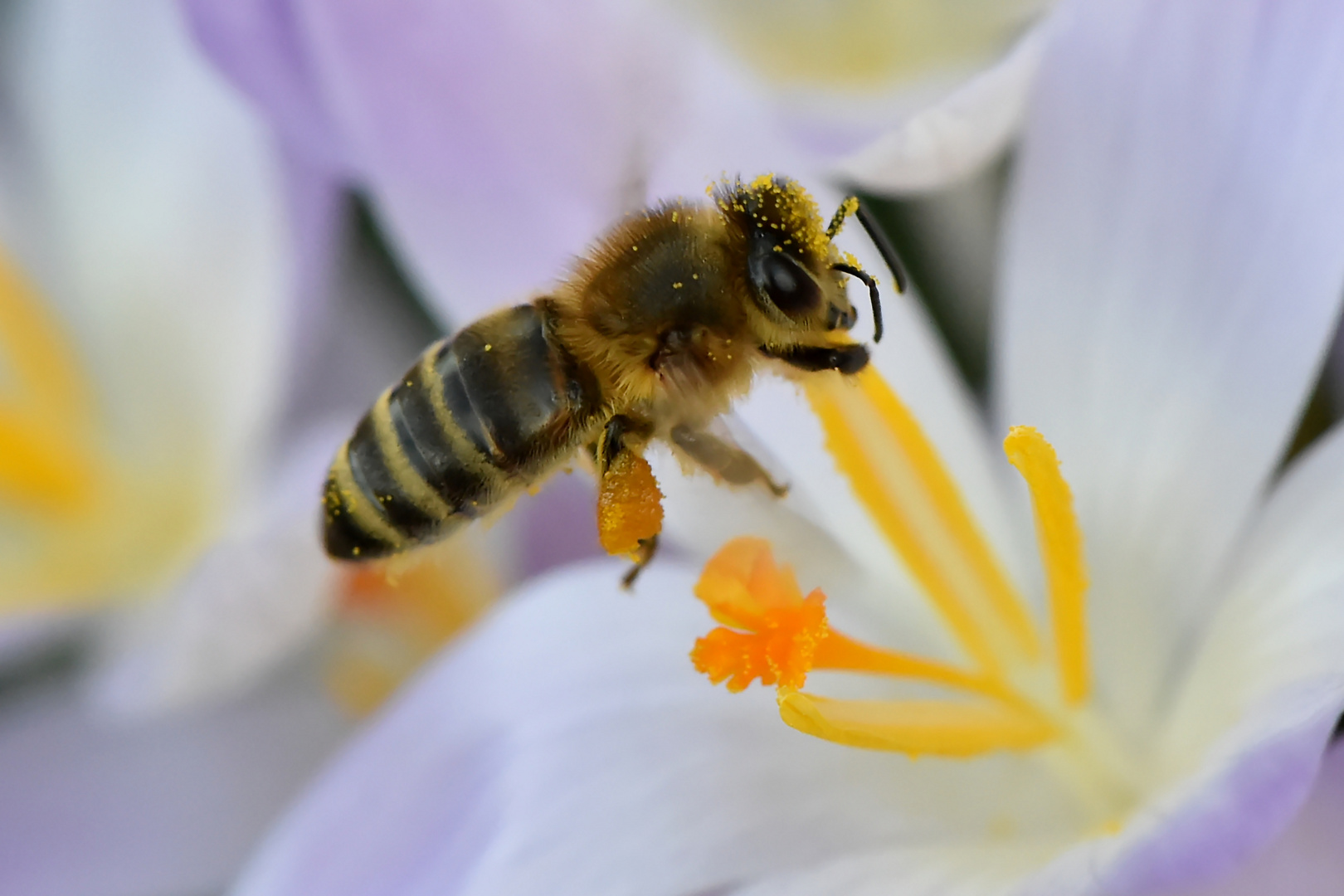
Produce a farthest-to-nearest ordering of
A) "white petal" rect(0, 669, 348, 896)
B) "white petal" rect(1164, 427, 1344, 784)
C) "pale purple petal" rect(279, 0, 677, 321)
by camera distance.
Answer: "white petal" rect(0, 669, 348, 896)
"pale purple petal" rect(279, 0, 677, 321)
"white petal" rect(1164, 427, 1344, 784)

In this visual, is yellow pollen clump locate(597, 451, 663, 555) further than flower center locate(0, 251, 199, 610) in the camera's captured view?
No

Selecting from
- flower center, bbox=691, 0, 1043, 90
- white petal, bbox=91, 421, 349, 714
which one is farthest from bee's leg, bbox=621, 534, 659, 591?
flower center, bbox=691, 0, 1043, 90

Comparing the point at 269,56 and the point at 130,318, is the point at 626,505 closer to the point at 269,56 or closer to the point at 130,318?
the point at 269,56

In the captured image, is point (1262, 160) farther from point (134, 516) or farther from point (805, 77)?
point (134, 516)

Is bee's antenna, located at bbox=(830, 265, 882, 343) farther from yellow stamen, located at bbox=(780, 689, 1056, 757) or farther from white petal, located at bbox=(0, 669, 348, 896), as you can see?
white petal, located at bbox=(0, 669, 348, 896)

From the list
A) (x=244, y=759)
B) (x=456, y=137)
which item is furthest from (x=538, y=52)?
(x=244, y=759)

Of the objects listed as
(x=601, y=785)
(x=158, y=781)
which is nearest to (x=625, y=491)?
(x=601, y=785)

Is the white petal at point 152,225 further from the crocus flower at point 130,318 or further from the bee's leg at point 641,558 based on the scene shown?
the bee's leg at point 641,558
